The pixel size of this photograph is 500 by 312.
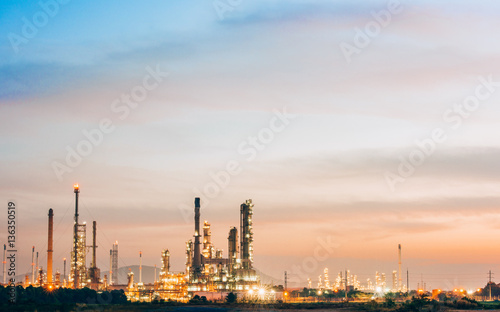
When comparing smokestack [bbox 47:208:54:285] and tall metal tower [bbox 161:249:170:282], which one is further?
tall metal tower [bbox 161:249:170:282]

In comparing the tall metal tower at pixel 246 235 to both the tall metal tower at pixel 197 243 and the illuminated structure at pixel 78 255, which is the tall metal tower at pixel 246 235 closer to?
the tall metal tower at pixel 197 243

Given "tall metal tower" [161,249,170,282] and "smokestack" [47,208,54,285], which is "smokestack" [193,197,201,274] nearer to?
"tall metal tower" [161,249,170,282]

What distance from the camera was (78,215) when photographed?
164000mm

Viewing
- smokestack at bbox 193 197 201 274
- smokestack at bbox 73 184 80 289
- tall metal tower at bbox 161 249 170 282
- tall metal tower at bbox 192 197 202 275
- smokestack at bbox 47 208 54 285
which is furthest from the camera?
tall metal tower at bbox 161 249 170 282

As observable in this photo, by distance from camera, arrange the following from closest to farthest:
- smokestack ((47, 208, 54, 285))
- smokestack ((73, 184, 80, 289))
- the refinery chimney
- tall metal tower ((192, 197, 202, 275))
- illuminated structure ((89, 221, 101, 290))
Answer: smokestack ((47, 208, 54, 285))
smokestack ((73, 184, 80, 289))
the refinery chimney
tall metal tower ((192, 197, 202, 275))
illuminated structure ((89, 221, 101, 290))

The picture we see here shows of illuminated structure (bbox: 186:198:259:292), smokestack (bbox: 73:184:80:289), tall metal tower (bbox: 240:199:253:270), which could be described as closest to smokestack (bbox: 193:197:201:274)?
illuminated structure (bbox: 186:198:259:292)

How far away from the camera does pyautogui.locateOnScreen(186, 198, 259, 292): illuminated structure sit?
159250 mm

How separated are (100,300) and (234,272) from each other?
110 feet

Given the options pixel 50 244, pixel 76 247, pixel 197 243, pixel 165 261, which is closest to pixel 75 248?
pixel 76 247

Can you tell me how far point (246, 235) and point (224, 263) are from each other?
483 inches

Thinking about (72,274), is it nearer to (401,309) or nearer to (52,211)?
(52,211)

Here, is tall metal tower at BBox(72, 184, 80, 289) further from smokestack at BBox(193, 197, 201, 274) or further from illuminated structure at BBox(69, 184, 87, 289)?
smokestack at BBox(193, 197, 201, 274)

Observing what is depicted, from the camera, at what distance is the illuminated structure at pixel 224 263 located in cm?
15925

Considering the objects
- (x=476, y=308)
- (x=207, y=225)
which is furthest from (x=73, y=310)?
(x=207, y=225)
